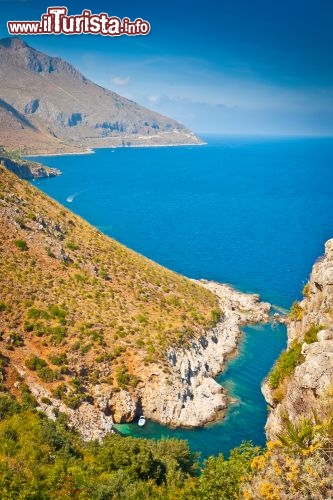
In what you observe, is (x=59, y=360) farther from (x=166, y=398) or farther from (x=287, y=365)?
(x=287, y=365)

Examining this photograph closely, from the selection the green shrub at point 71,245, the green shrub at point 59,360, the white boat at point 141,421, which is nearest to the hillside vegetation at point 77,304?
the green shrub at point 59,360

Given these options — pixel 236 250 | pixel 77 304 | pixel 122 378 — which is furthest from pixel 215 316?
pixel 236 250

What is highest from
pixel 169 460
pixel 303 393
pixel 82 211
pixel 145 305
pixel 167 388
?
pixel 82 211

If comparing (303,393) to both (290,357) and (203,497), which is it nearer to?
(290,357)

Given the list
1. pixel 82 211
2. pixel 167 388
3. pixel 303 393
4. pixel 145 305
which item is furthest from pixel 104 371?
pixel 82 211

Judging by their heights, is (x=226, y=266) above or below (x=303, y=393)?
above

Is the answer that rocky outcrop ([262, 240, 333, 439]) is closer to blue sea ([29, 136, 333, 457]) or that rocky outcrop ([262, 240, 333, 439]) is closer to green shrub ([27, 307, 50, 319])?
blue sea ([29, 136, 333, 457])
